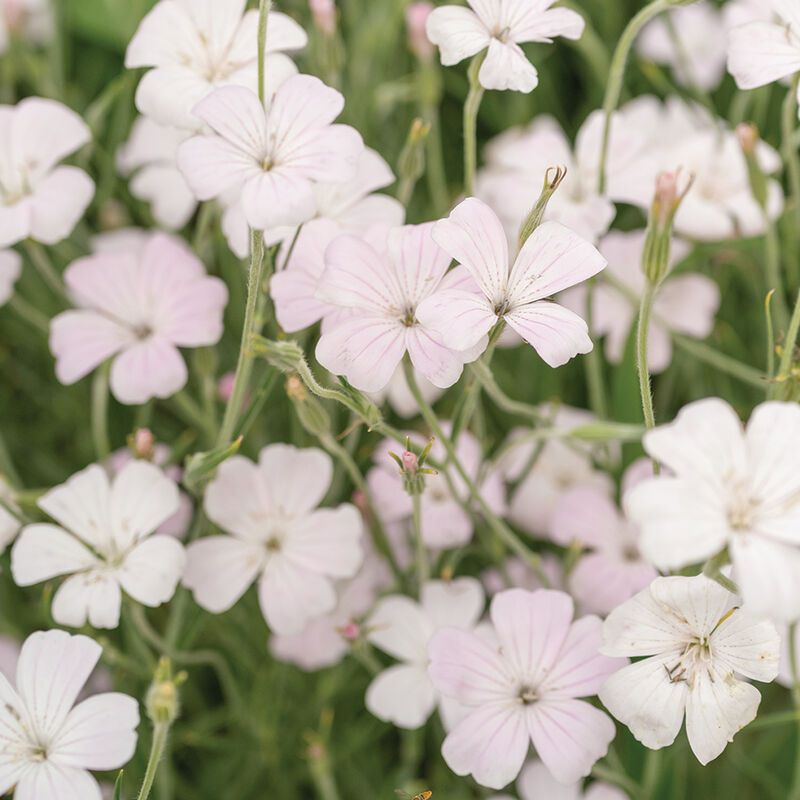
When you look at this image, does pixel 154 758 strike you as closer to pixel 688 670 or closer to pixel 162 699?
pixel 162 699

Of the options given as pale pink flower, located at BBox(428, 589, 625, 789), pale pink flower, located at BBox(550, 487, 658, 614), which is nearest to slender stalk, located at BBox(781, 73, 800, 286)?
pale pink flower, located at BBox(550, 487, 658, 614)

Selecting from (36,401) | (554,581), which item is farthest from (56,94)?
(554,581)

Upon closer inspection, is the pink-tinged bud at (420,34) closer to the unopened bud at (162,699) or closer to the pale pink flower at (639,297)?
the pale pink flower at (639,297)

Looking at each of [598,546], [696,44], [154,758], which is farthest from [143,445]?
[696,44]

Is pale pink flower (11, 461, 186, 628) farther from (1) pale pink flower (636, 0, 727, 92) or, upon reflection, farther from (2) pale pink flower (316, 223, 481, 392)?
(1) pale pink flower (636, 0, 727, 92)

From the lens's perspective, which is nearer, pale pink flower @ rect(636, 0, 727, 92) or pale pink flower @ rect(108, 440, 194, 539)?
pale pink flower @ rect(108, 440, 194, 539)

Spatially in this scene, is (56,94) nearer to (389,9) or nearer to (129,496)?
(389,9)
